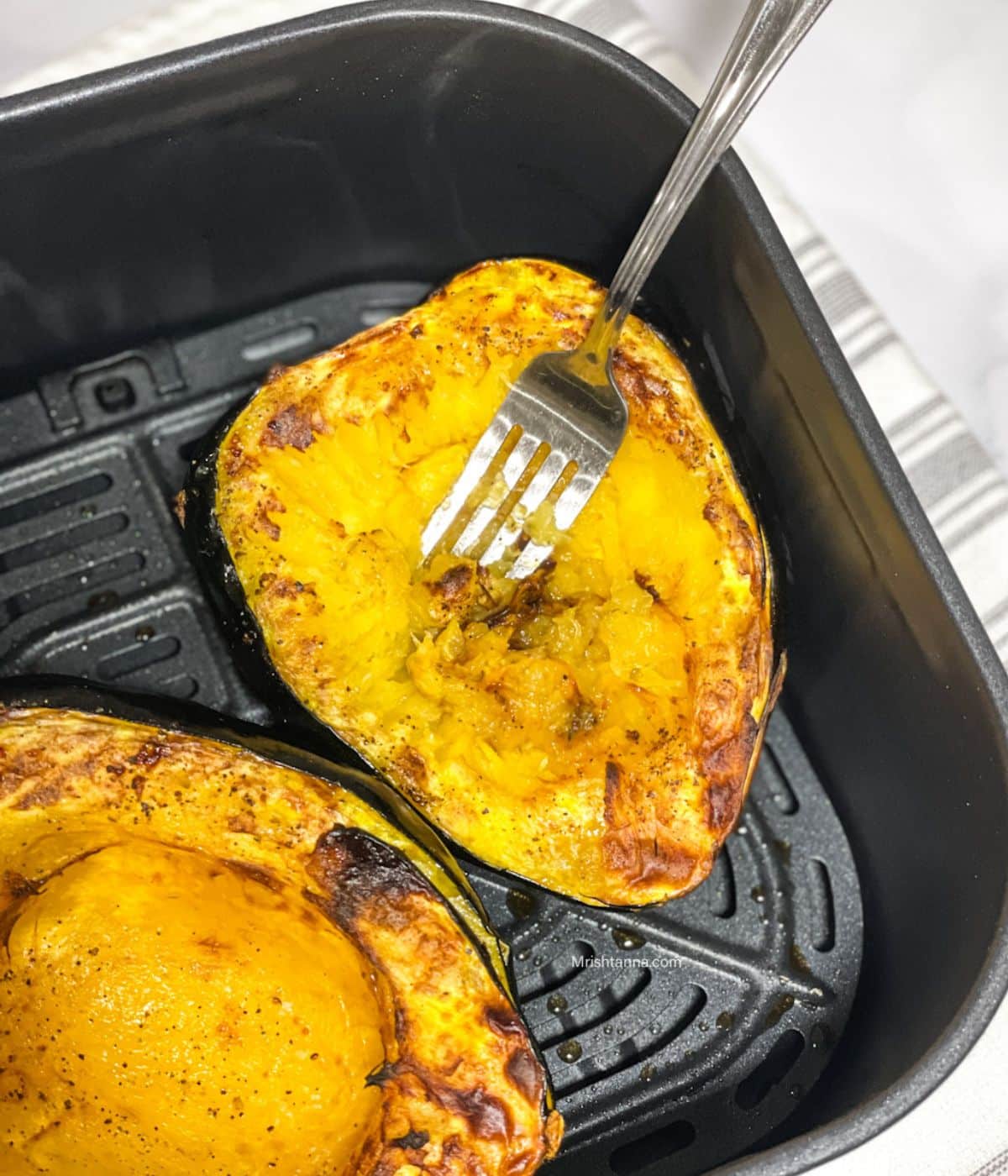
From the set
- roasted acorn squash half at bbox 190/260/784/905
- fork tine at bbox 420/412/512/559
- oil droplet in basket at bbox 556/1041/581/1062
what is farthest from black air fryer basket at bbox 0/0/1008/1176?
fork tine at bbox 420/412/512/559

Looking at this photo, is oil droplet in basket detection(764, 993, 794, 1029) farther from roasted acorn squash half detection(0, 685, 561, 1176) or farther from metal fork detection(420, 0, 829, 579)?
metal fork detection(420, 0, 829, 579)

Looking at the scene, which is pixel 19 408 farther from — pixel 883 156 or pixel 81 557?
pixel 883 156

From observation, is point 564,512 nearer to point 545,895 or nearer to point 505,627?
point 505,627

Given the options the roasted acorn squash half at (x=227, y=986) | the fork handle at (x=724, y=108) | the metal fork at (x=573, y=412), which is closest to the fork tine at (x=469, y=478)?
the metal fork at (x=573, y=412)

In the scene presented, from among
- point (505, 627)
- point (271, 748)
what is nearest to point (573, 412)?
point (505, 627)

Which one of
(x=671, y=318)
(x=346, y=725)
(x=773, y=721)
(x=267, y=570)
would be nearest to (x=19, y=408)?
(x=267, y=570)

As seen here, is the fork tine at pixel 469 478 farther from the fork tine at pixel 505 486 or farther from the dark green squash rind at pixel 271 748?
the dark green squash rind at pixel 271 748
